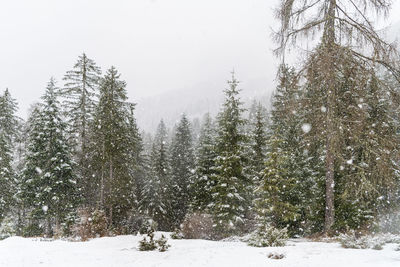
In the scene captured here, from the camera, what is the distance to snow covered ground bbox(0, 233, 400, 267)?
7360 mm

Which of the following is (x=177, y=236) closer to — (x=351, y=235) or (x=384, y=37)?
(x=351, y=235)

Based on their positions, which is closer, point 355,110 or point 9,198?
point 355,110

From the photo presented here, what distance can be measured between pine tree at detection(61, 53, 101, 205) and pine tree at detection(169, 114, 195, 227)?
12.9 meters

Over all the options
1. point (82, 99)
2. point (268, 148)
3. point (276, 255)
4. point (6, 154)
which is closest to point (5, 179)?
point (6, 154)

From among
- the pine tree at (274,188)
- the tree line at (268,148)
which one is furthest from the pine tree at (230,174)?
the pine tree at (274,188)

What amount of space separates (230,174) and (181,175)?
51.1 feet

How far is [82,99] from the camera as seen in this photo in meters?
22.6

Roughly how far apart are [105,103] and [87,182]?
7182 millimetres

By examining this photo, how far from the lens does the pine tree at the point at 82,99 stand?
2222 cm

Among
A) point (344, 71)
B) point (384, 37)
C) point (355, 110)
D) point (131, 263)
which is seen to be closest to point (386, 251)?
point (355, 110)

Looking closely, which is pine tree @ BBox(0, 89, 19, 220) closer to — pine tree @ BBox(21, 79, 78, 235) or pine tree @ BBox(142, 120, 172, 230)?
pine tree @ BBox(21, 79, 78, 235)

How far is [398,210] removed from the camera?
643 inches

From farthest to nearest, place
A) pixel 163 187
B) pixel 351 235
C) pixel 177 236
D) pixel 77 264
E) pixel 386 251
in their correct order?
pixel 163 187
pixel 177 236
pixel 351 235
pixel 77 264
pixel 386 251

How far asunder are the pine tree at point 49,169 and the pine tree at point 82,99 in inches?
36.3
